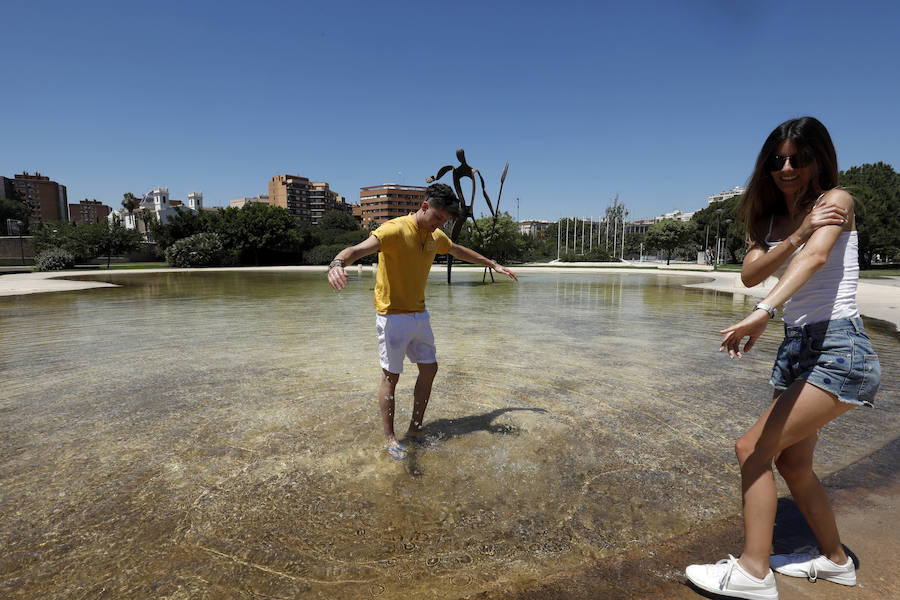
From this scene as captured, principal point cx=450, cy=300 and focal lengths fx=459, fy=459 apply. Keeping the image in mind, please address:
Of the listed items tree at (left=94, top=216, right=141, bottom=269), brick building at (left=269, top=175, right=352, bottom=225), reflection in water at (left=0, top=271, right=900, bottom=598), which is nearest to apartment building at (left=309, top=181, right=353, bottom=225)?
brick building at (left=269, top=175, right=352, bottom=225)

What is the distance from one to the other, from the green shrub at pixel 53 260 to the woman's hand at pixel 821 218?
46.8 meters

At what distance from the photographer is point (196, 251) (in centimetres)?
4328

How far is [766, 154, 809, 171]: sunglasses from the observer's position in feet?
6.42

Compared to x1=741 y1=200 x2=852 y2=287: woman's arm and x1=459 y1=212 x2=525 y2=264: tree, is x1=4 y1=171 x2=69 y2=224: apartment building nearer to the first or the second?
x1=459 y1=212 x2=525 y2=264: tree

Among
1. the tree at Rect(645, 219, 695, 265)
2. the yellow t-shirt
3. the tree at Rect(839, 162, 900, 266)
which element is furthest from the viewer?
the tree at Rect(645, 219, 695, 265)

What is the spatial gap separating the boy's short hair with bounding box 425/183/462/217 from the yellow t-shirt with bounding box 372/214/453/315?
0.20 metres

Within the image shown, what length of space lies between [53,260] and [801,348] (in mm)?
47011

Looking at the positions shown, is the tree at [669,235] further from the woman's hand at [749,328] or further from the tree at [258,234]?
the woman's hand at [749,328]

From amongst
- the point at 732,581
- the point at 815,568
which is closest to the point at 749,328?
the point at 732,581

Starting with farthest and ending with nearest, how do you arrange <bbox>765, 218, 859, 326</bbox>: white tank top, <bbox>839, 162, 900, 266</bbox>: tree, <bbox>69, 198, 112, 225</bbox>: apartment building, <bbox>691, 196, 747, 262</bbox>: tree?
<bbox>69, 198, 112, 225</bbox>: apartment building
<bbox>691, 196, 747, 262</bbox>: tree
<bbox>839, 162, 900, 266</bbox>: tree
<bbox>765, 218, 859, 326</bbox>: white tank top

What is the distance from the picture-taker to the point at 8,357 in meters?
6.46

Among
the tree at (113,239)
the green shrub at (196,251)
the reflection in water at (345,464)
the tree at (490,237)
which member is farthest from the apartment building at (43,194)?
the reflection in water at (345,464)

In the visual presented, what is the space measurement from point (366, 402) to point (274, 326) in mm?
5395

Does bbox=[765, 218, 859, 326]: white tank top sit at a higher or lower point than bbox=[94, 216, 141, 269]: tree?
lower
